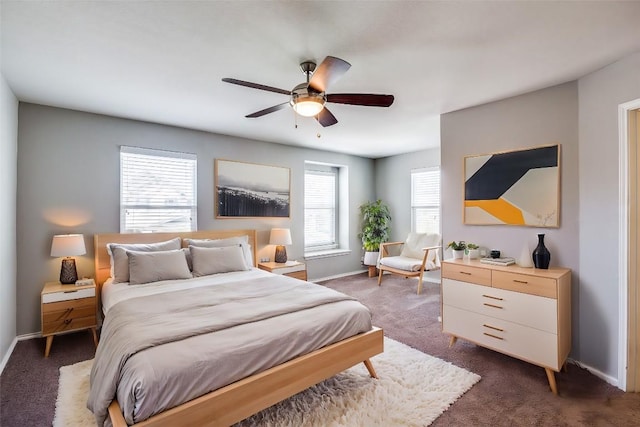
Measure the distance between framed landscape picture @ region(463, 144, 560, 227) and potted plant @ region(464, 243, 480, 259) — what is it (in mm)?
271

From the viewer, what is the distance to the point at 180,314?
6.94 ft

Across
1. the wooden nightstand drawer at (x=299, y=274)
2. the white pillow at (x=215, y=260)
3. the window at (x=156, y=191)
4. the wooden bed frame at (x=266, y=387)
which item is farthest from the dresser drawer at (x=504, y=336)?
the window at (x=156, y=191)

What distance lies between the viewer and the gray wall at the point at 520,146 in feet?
8.69

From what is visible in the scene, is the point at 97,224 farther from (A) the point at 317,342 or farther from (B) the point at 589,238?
(B) the point at 589,238

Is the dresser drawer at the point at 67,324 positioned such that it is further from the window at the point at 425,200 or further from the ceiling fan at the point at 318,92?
the window at the point at 425,200

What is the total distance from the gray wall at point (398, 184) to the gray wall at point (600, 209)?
3.14m

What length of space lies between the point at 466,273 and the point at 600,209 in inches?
44.3

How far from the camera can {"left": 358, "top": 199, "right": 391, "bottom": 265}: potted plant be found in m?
→ 5.98

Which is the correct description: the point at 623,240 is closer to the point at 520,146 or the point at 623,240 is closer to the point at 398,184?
the point at 520,146

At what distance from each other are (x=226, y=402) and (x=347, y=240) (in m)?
4.66

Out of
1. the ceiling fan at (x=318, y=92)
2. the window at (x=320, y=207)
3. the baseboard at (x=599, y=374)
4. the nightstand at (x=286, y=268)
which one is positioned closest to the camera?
the ceiling fan at (x=318, y=92)

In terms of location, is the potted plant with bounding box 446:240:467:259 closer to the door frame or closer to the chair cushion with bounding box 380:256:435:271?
the door frame

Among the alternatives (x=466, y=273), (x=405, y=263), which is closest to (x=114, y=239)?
(x=466, y=273)

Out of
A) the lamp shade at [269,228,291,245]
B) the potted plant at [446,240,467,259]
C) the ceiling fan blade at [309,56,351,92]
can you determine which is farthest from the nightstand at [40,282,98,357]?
the potted plant at [446,240,467,259]
